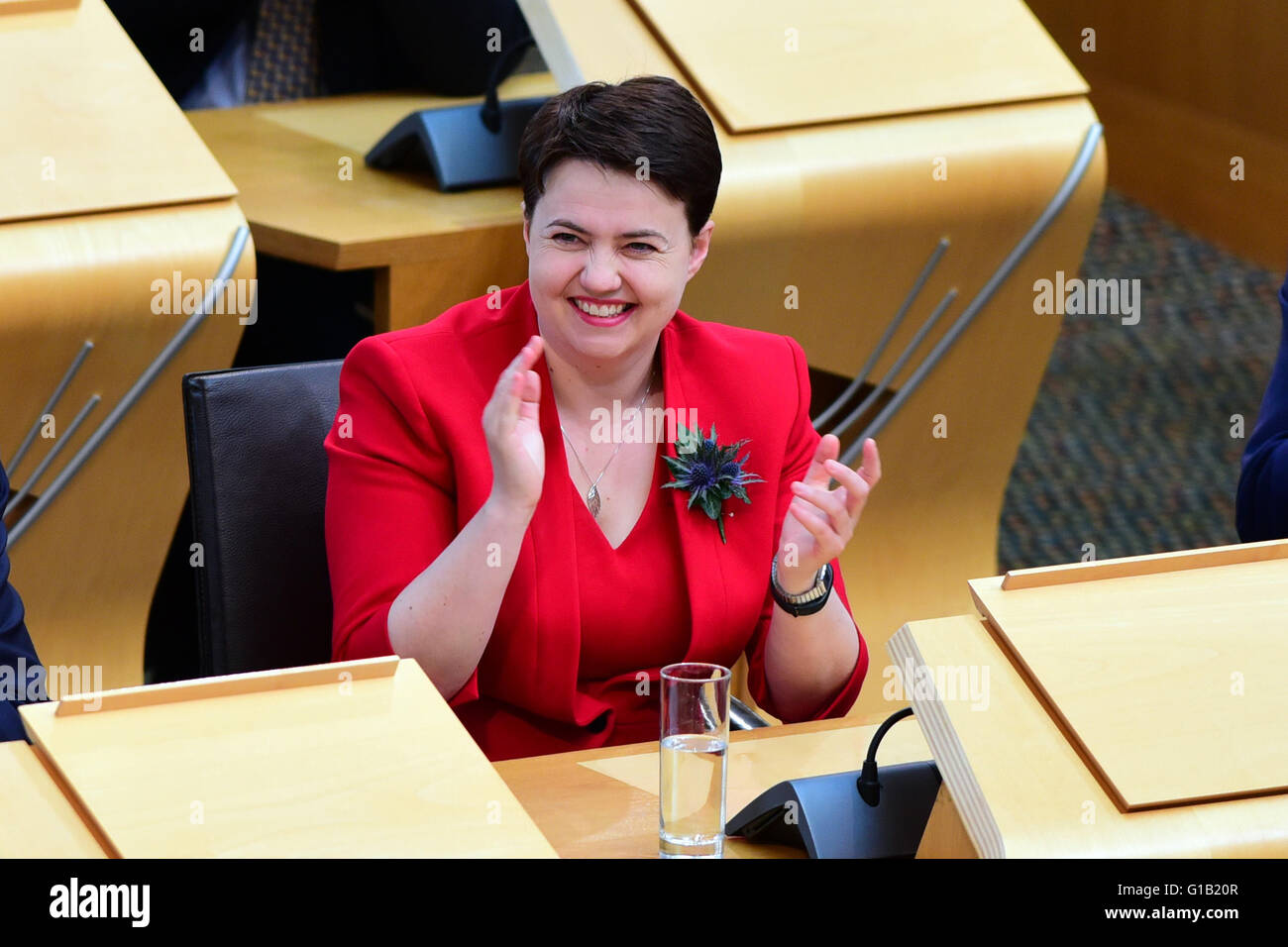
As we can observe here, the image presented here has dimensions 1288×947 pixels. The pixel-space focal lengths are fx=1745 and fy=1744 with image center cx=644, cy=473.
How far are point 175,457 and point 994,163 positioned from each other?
1259 mm

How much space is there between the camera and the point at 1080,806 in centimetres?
103

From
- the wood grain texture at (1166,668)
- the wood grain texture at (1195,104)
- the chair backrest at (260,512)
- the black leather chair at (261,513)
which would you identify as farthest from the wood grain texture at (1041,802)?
the wood grain texture at (1195,104)

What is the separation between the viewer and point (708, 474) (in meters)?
1.78

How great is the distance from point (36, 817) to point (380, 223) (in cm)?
161

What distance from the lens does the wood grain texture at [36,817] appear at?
986mm

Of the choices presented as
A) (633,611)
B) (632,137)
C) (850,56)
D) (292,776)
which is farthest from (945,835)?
(850,56)

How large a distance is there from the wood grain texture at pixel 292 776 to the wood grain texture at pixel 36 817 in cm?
1

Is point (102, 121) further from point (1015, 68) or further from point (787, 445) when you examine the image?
point (1015, 68)

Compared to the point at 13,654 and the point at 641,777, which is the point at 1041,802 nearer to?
the point at 641,777

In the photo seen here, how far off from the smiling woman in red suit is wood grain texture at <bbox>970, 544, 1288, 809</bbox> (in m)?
0.39

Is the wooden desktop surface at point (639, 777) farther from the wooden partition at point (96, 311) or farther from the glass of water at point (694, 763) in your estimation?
the wooden partition at point (96, 311)

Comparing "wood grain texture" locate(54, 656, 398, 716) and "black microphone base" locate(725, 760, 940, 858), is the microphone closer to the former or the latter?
"black microphone base" locate(725, 760, 940, 858)

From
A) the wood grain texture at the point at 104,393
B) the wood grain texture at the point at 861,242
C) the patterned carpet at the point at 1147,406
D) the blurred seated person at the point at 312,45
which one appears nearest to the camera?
the wood grain texture at the point at 104,393
